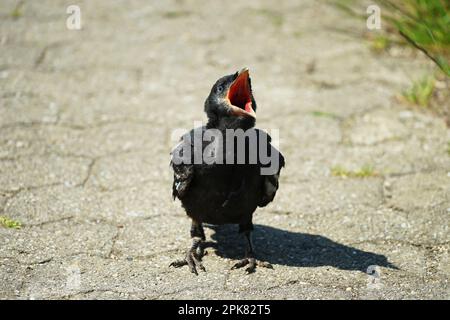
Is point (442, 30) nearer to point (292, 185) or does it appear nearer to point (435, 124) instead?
point (435, 124)

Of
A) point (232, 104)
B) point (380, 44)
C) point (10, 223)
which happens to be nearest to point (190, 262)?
point (232, 104)

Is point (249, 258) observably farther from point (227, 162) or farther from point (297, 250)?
point (227, 162)

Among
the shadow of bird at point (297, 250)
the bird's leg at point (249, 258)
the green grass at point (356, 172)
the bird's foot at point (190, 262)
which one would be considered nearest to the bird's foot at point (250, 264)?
the bird's leg at point (249, 258)

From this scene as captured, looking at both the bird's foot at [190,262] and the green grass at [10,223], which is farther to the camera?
the green grass at [10,223]

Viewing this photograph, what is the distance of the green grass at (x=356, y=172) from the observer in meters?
5.76

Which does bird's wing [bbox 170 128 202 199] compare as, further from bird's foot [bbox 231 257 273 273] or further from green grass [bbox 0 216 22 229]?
green grass [bbox 0 216 22 229]

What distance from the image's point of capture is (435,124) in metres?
6.41

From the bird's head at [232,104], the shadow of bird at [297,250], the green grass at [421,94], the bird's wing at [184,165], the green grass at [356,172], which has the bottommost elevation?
the shadow of bird at [297,250]

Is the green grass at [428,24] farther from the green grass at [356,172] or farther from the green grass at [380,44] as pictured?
the green grass at [356,172]

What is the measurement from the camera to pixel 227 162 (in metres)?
4.24

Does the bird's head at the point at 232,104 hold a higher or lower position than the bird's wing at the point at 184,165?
higher

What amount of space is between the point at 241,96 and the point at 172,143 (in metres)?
1.93

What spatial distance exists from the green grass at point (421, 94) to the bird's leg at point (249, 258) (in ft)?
9.01

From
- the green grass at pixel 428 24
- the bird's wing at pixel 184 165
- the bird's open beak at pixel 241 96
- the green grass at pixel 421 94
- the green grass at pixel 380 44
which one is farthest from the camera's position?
the green grass at pixel 380 44
